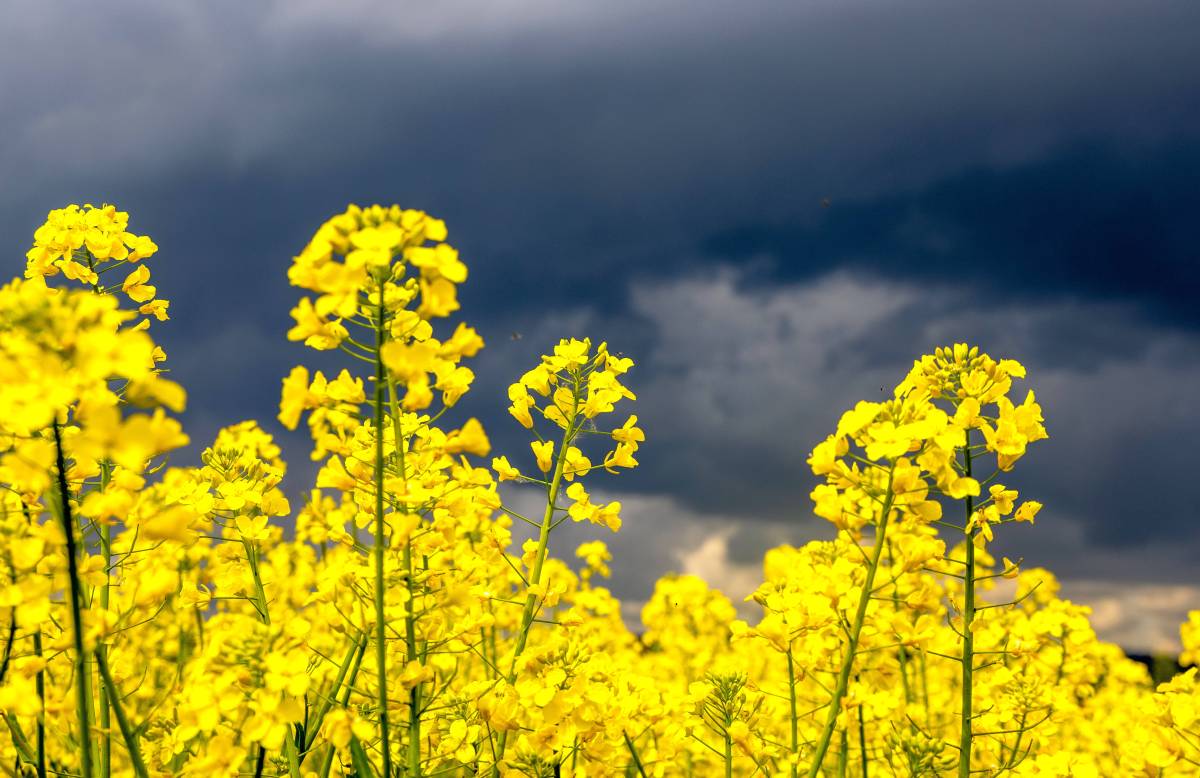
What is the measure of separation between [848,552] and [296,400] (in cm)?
197

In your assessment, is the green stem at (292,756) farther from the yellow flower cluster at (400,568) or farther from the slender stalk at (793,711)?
the slender stalk at (793,711)

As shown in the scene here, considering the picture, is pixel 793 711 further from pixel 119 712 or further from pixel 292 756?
pixel 119 712

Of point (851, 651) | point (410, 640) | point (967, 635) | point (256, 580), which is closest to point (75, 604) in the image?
point (410, 640)

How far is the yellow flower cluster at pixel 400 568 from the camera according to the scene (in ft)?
7.61

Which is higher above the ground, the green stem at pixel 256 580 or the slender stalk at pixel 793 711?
the green stem at pixel 256 580

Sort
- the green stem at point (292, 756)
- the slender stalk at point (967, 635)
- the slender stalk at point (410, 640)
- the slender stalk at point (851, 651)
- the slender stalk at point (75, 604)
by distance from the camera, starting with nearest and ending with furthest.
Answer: the slender stalk at point (75, 604), the slender stalk at point (410, 640), the slender stalk at point (851, 651), the green stem at point (292, 756), the slender stalk at point (967, 635)

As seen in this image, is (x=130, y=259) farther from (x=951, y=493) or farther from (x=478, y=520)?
(x=951, y=493)

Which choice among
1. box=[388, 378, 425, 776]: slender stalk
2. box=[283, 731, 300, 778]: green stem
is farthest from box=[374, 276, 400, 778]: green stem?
box=[283, 731, 300, 778]: green stem

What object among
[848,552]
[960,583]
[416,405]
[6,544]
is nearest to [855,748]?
[960,583]

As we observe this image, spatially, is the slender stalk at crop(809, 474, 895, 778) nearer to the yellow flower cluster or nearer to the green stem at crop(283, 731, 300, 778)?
the yellow flower cluster

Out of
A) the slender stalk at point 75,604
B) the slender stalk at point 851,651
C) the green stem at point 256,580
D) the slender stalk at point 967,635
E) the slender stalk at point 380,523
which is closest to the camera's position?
the slender stalk at point 75,604

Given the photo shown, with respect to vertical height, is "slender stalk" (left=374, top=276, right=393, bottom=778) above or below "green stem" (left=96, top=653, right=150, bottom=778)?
above

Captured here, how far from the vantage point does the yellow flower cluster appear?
91.4 inches

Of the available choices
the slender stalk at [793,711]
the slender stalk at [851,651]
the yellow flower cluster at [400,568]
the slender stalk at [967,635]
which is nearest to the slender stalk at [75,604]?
the yellow flower cluster at [400,568]
